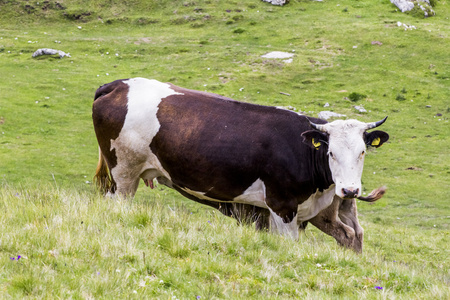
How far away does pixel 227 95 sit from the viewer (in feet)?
113

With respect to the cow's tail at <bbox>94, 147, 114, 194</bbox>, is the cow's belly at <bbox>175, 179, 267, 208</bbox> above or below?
above

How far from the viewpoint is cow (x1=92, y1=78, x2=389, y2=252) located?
360 inches

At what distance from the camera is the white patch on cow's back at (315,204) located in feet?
31.3

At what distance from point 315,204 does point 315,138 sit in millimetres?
1381

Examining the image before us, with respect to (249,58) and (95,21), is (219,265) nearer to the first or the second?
(249,58)

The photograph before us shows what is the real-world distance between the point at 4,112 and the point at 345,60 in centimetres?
2430

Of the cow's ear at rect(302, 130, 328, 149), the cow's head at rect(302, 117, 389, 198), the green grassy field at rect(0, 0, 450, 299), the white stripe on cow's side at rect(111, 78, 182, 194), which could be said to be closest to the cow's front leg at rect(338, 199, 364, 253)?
the green grassy field at rect(0, 0, 450, 299)

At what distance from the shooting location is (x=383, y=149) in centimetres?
2847

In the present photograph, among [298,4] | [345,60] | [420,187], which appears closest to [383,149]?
[420,187]

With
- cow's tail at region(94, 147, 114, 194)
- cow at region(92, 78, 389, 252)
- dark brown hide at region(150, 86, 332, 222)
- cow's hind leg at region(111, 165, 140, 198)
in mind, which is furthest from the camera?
cow's tail at region(94, 147, 114, 194)

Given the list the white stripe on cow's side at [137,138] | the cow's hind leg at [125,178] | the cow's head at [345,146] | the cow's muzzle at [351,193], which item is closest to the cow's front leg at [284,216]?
the cow's head at [345,146]

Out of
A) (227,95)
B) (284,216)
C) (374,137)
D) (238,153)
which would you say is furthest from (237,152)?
(227,95)

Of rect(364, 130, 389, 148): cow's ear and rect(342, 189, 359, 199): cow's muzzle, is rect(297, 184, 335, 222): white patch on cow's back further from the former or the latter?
rect(342, 189, 359, 199): cow's muzzle

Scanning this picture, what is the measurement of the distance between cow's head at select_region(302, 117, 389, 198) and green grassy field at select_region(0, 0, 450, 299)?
0.99 meters
